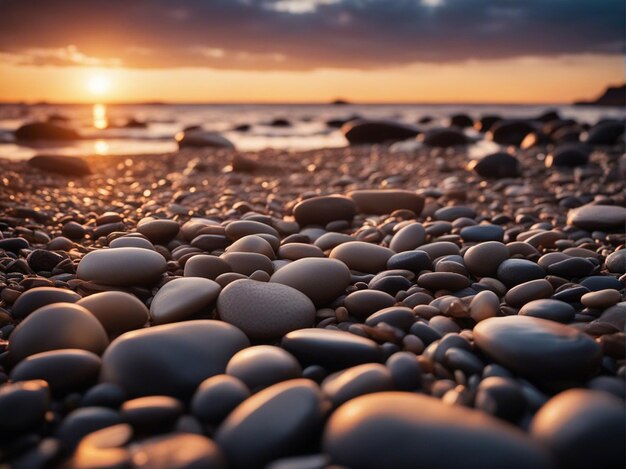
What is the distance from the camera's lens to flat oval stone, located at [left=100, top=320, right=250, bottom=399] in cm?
125

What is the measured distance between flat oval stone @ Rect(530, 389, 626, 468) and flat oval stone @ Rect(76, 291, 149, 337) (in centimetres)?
125

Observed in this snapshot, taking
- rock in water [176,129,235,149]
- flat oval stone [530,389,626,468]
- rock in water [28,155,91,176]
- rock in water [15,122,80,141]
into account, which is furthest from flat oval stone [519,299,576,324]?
rock in water [15,122,80,141]

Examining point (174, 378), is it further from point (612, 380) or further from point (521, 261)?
point (521, 261)

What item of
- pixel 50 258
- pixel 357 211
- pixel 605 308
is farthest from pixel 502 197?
pixel 50 258

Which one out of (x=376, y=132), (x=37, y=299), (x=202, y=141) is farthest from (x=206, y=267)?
(x=376, y=132)

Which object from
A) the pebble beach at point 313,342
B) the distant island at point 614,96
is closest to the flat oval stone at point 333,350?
the pebble beach at point 313,342

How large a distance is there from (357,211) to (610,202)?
76.2 inches

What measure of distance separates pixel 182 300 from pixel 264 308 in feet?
Answer: 1.00

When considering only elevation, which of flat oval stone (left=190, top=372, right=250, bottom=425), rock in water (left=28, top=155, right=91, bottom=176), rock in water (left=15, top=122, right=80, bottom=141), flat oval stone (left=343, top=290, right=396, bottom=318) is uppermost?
rock in water (left=15, top=122, right=80, bottom=141)

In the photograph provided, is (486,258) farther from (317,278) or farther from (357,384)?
(357,384)

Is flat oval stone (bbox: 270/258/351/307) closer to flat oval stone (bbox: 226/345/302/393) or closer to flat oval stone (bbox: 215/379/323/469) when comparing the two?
flat oval stone (bbox: 226/345/302/393)

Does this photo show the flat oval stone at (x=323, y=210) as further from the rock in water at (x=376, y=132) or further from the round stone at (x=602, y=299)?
the rock in water at (x=376, y=132)

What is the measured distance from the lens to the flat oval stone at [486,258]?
206 cm

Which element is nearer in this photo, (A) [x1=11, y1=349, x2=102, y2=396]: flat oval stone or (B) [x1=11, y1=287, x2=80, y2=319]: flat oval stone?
(A) [x1=11, y1=349, x2=102, y2=396]: flat oval stone
